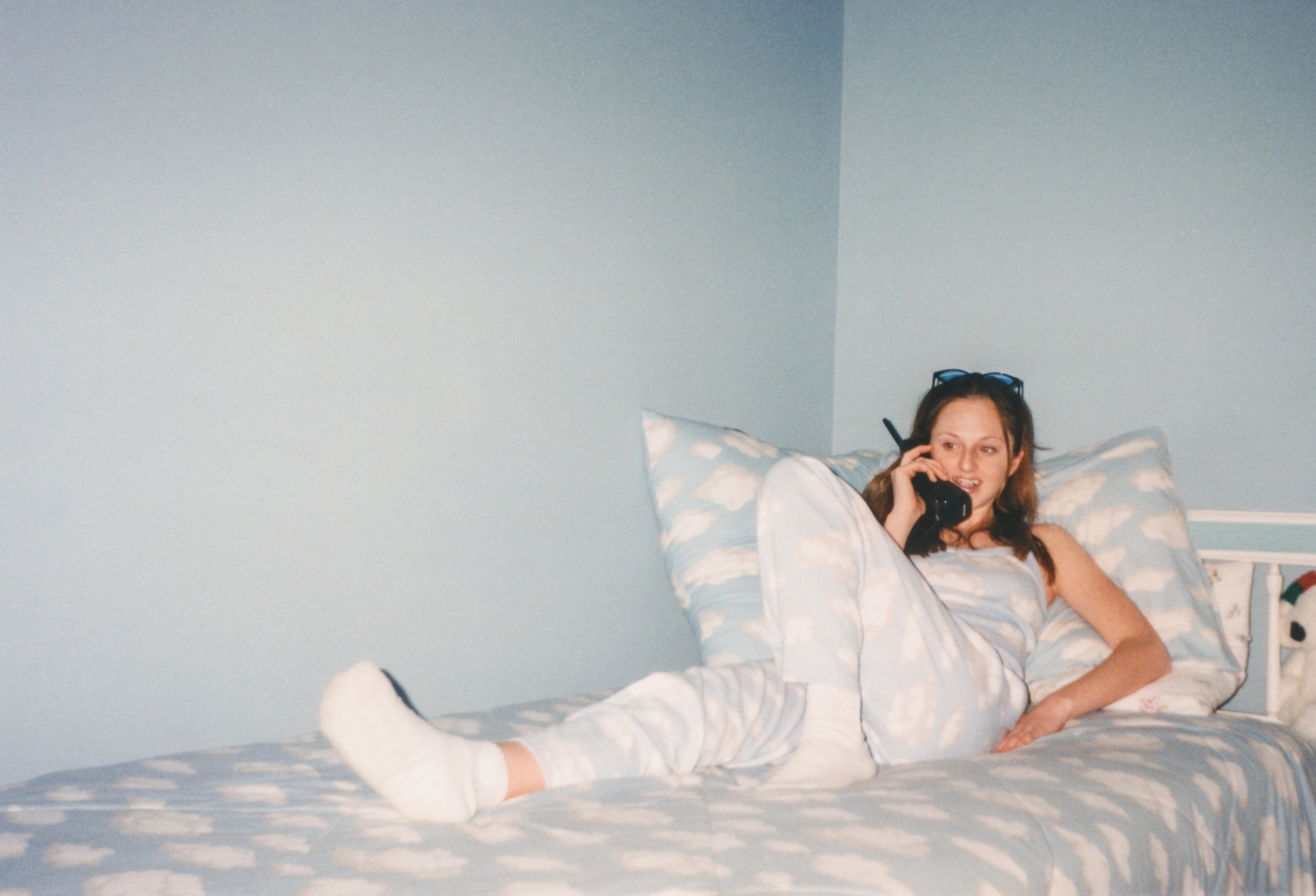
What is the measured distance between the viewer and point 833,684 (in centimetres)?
101

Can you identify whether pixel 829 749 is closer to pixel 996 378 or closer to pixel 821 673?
pixel 821 673

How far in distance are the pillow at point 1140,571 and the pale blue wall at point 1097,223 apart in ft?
0.83

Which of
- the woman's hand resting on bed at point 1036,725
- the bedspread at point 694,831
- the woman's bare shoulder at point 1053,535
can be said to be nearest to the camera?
the bedspread at point 694,831

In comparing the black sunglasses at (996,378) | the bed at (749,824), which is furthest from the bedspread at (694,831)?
the black sunglasses at (996,378)

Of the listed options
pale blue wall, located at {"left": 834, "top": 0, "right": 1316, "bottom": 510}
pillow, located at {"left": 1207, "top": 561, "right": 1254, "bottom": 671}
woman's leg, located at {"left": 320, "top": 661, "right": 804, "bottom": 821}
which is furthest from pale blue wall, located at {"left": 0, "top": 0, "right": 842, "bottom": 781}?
pillow, located at {"left": 1207, "top": 561, "right": 1254, "bottom": 671}

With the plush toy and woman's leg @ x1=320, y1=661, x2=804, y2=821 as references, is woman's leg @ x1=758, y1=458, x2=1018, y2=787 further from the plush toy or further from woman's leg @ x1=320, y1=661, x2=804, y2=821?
the plush toy

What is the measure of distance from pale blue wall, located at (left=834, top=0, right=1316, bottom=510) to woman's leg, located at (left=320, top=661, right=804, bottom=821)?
46.6 inches

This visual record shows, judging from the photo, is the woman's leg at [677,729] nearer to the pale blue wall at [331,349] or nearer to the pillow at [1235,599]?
the pale blue wall at [331,349]

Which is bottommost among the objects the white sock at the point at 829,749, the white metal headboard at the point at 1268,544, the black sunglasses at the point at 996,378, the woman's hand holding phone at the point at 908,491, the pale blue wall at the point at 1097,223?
the white sock at the point at 829,749

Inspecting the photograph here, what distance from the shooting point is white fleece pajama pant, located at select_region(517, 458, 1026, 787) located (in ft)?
3.27

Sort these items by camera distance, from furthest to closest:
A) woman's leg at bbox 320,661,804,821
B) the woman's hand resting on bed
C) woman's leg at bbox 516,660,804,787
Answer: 1. the woman's hand resting on bed
2. woman's leg at bbox 516,660,804,787
3. woman's leg at bbox 320,661,804,821

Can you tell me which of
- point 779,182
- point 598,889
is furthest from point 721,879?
point 779,182

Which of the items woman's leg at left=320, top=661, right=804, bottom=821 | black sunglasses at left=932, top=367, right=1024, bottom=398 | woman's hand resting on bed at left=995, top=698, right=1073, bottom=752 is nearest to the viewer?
woman's leg at left=320, top=661, right=804, bottom=821

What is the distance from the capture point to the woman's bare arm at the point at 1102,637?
1.21 meters
